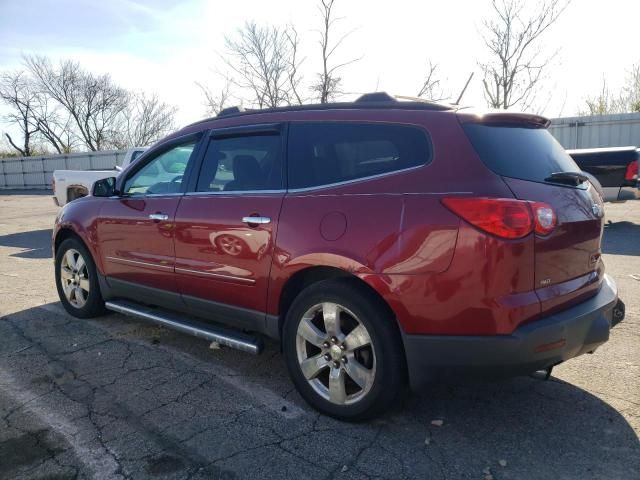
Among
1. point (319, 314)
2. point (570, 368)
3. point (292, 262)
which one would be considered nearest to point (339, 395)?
point (319, 314)

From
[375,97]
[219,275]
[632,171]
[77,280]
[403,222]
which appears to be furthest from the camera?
[632,171]

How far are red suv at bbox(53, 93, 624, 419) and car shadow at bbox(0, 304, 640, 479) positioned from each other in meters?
0.27

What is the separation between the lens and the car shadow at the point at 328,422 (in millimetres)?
2537

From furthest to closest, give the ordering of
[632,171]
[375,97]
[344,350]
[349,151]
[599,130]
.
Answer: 1. [599,130]
2. [632,171]
3. [375,97]
4. [349,151]
5. [344,350]

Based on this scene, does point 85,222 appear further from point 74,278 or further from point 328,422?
point 328,422

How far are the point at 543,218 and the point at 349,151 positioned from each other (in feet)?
3.73

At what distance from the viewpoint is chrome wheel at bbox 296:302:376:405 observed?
2.84 m

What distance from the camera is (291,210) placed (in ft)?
10.1

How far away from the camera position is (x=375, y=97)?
316 cm

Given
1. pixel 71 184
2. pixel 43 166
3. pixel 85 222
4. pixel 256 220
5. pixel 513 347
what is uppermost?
pixel 43 166

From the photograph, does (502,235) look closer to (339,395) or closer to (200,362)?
(339,395)

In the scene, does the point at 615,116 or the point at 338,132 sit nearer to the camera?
the point at 338,132

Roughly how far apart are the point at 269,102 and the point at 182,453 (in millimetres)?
18475

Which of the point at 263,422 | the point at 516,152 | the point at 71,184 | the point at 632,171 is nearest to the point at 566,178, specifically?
the point at 516,152
